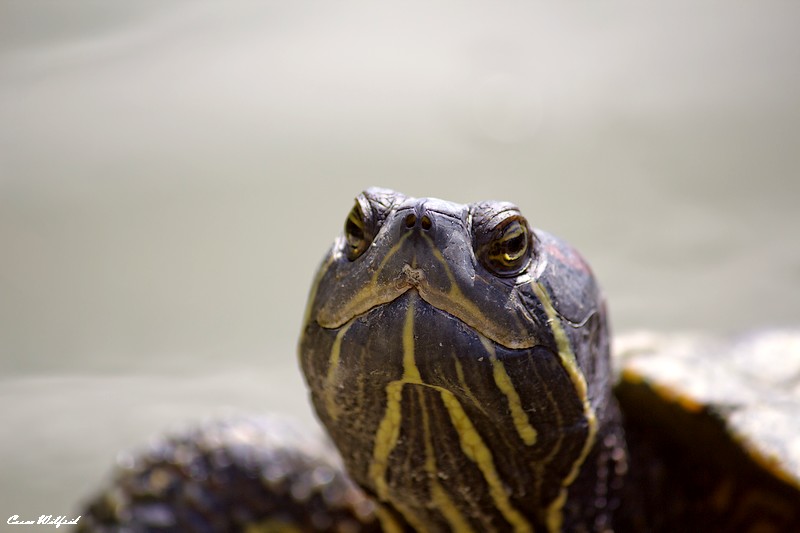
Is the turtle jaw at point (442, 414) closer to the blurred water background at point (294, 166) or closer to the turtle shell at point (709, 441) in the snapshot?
the turtle shell at point (709, 441)

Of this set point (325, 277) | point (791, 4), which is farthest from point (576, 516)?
point (791, 4)

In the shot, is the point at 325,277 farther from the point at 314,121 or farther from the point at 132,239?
the point at 132,239

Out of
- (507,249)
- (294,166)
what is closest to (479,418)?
(507,249)

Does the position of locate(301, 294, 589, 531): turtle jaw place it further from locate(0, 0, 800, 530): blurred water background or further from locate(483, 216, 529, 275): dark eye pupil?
locate(0, 0, 800, 530): blurred water background

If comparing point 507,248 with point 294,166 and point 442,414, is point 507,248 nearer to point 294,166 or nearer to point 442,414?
point 442,414
